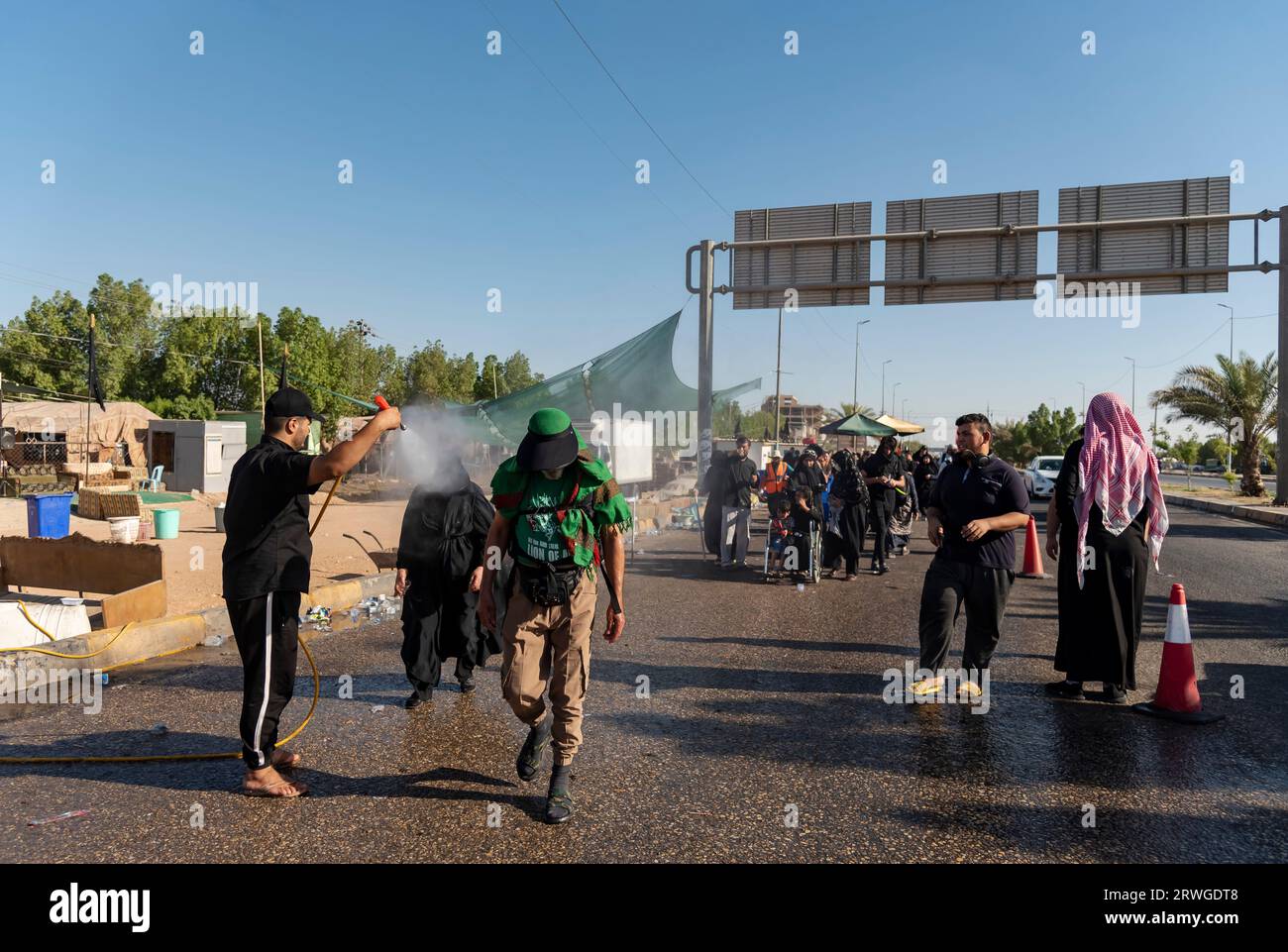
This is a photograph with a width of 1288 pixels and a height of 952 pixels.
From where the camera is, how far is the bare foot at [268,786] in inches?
150

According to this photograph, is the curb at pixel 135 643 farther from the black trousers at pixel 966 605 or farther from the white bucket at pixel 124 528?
the white bucket at pixel 124 528

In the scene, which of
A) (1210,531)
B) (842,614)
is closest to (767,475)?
(842,614)

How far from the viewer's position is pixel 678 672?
6.12 metres

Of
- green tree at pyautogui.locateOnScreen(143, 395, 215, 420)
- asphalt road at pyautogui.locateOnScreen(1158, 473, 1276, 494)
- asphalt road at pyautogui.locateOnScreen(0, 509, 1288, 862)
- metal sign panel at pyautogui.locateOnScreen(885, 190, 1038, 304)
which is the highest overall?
metal sign panel at pyautogui.locateOnScreen(885, 190, 1038, 304)

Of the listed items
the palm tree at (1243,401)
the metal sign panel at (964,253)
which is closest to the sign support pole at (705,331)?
the metal sign panel at (964,253)

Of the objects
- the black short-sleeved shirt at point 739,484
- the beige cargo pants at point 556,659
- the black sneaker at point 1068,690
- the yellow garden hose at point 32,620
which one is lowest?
the black sneaker at point 1068,690

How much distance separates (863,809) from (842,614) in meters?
4.86

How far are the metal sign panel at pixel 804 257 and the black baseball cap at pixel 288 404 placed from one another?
51.9 ft

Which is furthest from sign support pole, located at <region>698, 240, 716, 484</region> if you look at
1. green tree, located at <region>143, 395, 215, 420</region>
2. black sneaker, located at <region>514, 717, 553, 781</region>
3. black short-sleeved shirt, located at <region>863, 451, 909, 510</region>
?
green tree, located at <region>143, 395, 215, 420</region>

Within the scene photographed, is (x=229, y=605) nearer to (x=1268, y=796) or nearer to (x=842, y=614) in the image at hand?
(x=1268, y=796)

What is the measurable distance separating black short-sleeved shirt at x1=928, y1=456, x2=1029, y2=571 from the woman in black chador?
311 centimetres

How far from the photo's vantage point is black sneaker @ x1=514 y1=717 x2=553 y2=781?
155 inches

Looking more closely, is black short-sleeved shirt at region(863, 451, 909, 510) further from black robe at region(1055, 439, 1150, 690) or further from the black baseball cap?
the black baseball cap

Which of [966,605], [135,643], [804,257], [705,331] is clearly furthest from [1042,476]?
[135,643]
